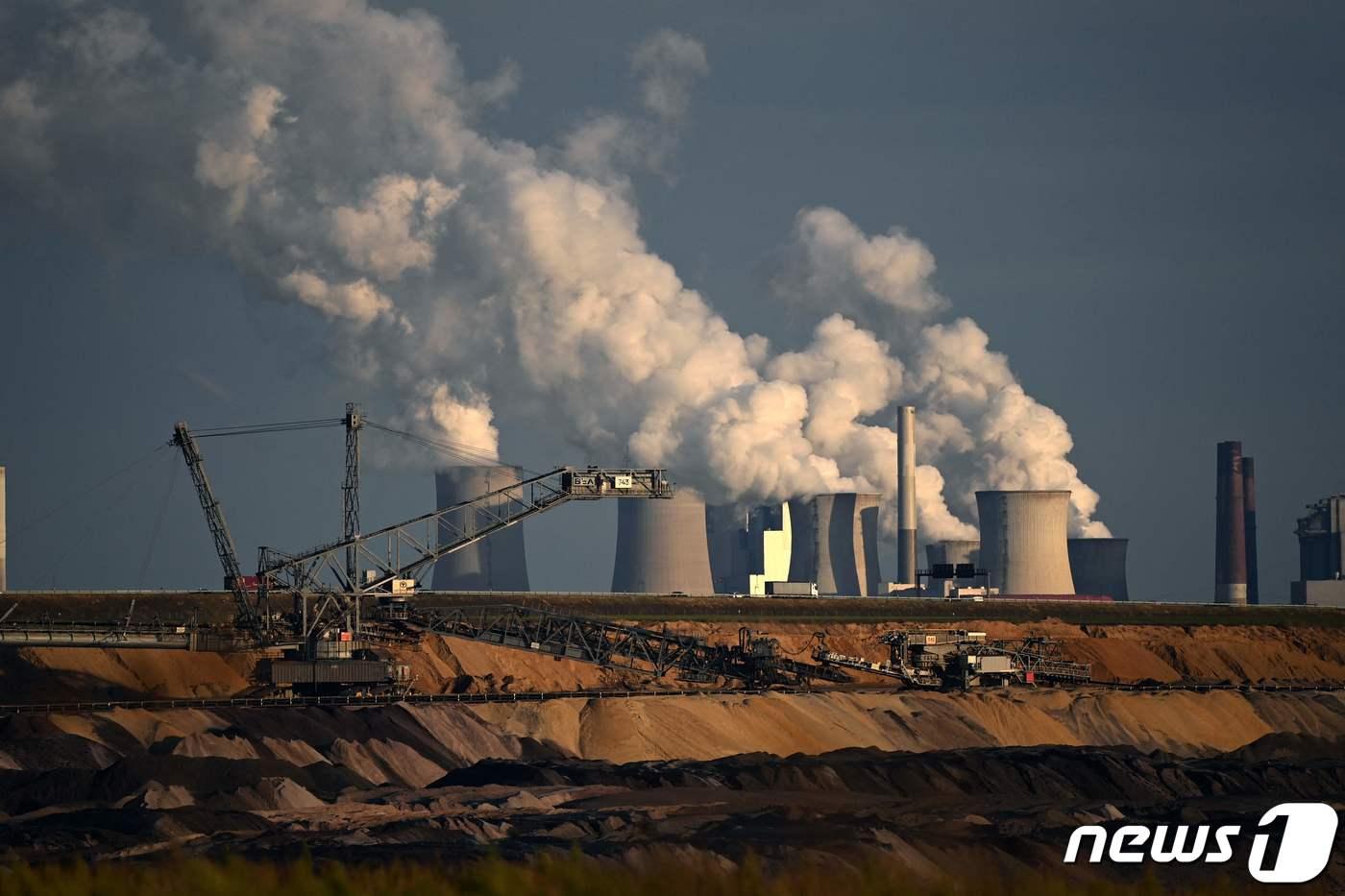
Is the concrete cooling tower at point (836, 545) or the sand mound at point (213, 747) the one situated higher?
the concrete cooling tower at point (836, 545)

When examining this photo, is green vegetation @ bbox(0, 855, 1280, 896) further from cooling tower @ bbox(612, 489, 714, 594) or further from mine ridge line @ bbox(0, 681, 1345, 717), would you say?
cooling tower @ bbox(612, 489, 714, 594)

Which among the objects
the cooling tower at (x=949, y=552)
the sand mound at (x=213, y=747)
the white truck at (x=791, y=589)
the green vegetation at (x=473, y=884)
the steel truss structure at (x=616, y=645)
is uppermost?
the cooling tower at (x=949, y=552)

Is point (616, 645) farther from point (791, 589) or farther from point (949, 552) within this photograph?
point (949, 552)

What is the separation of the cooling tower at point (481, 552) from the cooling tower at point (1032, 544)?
42.9 metres

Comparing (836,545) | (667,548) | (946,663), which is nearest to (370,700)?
(946,663)

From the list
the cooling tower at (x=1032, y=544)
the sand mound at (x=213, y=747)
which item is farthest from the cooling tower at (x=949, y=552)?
the sand mound at (x=213, y=747)

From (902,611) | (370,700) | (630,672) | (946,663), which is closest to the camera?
(370,700)

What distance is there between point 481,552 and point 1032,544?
48468mm

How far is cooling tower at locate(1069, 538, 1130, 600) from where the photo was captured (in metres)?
192

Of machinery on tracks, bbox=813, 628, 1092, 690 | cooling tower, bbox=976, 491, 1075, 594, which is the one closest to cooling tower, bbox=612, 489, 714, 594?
cooling tower, bbox=976, 491, 1075, 594

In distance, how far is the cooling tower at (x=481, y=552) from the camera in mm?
159000

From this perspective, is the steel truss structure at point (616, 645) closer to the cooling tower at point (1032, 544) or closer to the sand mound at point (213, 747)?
the sand mound at point (213, 747)

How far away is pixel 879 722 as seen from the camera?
8056 cm

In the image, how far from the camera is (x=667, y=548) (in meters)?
163
